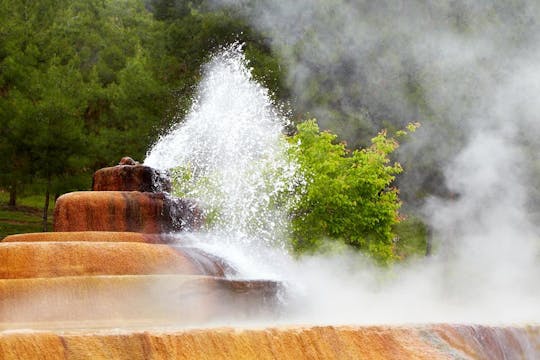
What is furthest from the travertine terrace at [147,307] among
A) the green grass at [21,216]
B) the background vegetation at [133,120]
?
the green grass at [21,216]

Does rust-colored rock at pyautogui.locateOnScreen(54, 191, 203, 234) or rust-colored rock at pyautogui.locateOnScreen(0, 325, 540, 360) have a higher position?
rust-colored rock at pyautogui.locateOnScreen(54, 191, 203, 234)

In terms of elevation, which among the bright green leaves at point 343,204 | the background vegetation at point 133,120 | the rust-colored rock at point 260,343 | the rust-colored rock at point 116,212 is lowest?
the rust-colored rock at point 260,343

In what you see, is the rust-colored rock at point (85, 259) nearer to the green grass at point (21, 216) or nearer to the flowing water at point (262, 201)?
the flowing water at point (262, 201)

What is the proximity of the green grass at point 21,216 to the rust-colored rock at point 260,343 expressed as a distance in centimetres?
1894

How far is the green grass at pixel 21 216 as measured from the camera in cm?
2442

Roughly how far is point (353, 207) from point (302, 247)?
4.44 feet

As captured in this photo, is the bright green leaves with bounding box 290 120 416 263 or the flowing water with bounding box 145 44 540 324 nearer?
the flowing water with bounding box 145 44 540 324

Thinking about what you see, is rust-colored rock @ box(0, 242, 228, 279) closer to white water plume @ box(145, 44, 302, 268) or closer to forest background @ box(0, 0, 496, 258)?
white water plume @ box(145, 44, 302, 268)

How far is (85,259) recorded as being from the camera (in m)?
8.43

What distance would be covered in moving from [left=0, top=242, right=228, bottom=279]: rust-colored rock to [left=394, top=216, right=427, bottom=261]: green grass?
15.7 metres

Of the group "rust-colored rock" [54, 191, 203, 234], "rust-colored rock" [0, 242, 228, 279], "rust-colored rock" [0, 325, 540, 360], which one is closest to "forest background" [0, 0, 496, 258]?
"rust-colored rock" [54, 191, 203, 234]

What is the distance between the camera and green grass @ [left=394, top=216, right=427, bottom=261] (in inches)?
953

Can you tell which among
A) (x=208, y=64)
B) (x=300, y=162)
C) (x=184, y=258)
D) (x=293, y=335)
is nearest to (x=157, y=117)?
(x=208, y=64)

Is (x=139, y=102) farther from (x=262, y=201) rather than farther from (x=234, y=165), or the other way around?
(x=262, y=201)
